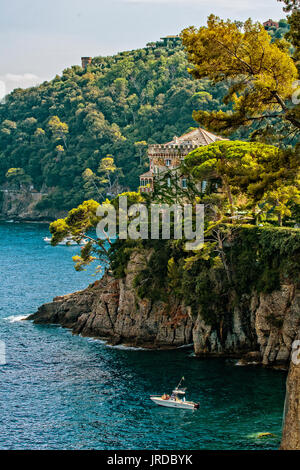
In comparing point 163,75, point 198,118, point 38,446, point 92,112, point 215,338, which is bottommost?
point 38,446

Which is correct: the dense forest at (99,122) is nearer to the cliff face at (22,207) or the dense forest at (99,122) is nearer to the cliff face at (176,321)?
the cliff face at (22,207)

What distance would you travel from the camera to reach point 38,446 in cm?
3816

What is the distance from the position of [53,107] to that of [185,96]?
4334cm

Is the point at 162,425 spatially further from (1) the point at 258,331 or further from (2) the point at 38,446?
(1) the point at 258,331

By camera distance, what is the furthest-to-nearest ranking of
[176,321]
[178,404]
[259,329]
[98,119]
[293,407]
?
[98,119], [176,321], [259,329], [178,404], [293,407]

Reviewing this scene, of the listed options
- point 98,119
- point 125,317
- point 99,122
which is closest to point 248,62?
point 125,317

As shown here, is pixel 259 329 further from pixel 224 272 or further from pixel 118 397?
pixel 118 397

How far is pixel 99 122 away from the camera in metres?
168

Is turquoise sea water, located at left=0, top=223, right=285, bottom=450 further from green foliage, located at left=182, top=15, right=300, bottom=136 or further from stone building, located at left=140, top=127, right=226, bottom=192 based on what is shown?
stone building, located at left=140, top=127, right=226, bottom=192

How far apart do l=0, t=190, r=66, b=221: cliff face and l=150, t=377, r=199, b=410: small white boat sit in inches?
4976

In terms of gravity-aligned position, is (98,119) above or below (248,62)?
above

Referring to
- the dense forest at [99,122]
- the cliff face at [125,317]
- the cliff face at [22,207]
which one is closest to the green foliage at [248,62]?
the cliff face at [125,317]

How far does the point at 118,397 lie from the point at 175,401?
4548 millimetres
